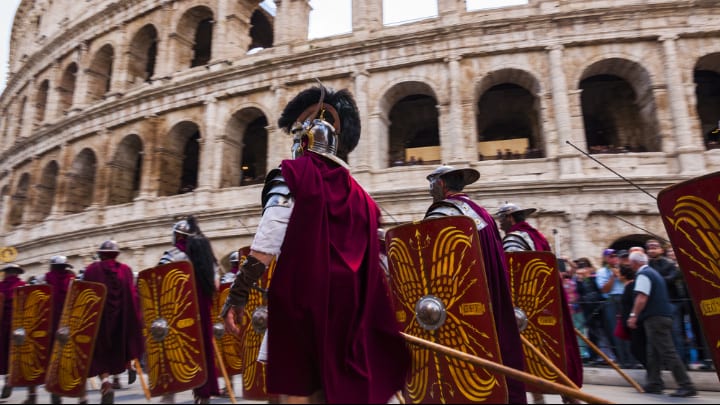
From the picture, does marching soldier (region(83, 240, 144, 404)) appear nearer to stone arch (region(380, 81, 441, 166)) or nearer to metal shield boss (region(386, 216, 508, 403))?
metal shield boss (region(386, 216, 508, 403))

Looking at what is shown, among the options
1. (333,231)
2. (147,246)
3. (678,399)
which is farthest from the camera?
(147,246)

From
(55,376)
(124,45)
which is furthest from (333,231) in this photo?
(124,45)

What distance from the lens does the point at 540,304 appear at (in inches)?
150

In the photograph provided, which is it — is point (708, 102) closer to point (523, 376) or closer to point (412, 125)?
point (412, 125)

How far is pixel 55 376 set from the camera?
4.62 m

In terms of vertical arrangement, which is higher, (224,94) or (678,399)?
(224,94)

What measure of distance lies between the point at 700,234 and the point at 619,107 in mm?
14064

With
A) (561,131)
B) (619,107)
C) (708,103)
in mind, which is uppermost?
(708,103)

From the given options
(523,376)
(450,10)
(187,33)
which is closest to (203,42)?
(187,33)

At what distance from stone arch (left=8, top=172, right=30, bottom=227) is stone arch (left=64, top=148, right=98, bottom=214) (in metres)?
5.03

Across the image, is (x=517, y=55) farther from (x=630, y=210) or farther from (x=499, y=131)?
(x=630, y=210)

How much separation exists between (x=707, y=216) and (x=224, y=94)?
15.1m

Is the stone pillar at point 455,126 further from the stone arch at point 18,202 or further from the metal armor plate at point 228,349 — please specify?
the stone arch at point 18,202

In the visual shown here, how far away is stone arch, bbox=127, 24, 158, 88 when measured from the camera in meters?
18.2
